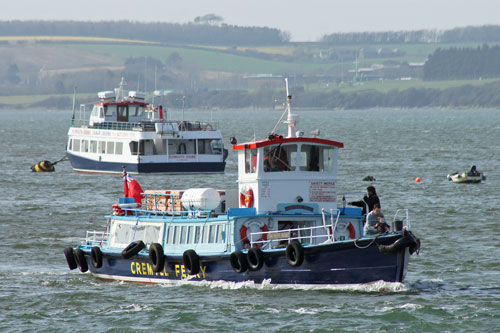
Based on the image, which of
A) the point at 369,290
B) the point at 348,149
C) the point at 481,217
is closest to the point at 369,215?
the point at 369,290

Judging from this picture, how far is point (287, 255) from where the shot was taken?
26000 mm

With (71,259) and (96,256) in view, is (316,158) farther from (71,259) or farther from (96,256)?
(71,259)

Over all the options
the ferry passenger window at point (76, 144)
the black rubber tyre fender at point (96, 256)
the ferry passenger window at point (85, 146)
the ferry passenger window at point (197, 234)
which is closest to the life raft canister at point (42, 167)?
the ferry passenger window at point (76, 144)

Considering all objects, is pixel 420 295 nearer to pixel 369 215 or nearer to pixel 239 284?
pixel 369 215

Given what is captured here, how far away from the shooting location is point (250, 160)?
28.9m

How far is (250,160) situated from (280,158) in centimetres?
102

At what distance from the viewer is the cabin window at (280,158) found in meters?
28.4

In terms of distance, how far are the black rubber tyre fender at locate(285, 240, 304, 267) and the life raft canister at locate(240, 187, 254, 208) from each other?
2.86 metres

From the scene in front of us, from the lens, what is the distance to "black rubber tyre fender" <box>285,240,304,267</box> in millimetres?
25766

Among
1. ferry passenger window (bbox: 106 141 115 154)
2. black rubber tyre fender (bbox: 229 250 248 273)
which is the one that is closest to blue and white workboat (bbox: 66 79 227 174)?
ferry passenger window (bbox: 106 141 115 154)

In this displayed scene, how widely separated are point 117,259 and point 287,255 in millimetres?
7035

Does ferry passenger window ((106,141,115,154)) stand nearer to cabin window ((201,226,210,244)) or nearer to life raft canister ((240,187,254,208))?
life raft canister ((240,187,254,208))

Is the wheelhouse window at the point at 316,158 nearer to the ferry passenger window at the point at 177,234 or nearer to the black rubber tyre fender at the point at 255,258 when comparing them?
Answer: the black rubber tyre fender at the point at 255,258

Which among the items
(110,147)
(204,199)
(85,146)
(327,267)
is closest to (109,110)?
(85,146)
